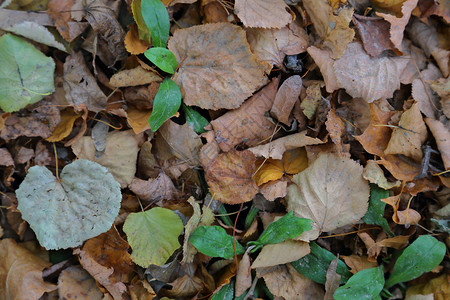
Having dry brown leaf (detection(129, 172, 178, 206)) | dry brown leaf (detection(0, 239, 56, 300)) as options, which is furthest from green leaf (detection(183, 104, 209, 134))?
dry brown leaf (detection(0, 239, 56, 300))

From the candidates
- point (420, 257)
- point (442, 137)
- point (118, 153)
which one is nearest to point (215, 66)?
point (118, 153)

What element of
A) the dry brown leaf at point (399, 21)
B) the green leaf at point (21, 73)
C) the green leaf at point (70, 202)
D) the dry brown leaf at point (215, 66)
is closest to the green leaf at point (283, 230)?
the dry brown leaf at point (215, 66)

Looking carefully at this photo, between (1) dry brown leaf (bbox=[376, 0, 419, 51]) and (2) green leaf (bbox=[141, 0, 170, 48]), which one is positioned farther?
(1) dry brown leaf (bbox=[376, 0, 419, 51])

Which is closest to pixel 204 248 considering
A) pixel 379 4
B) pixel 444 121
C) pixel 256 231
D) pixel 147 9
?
pixel 256 231

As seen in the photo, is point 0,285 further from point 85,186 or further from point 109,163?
point 109,163

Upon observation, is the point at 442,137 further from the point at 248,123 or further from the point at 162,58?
the point at 162,58

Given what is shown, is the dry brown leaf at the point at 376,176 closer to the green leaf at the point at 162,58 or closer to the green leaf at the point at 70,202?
the green leaf at the point at 162,58

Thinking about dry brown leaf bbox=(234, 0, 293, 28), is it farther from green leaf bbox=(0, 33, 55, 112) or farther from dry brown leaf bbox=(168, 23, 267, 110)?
green leaf bbox=(0, 33, 55, 112)
